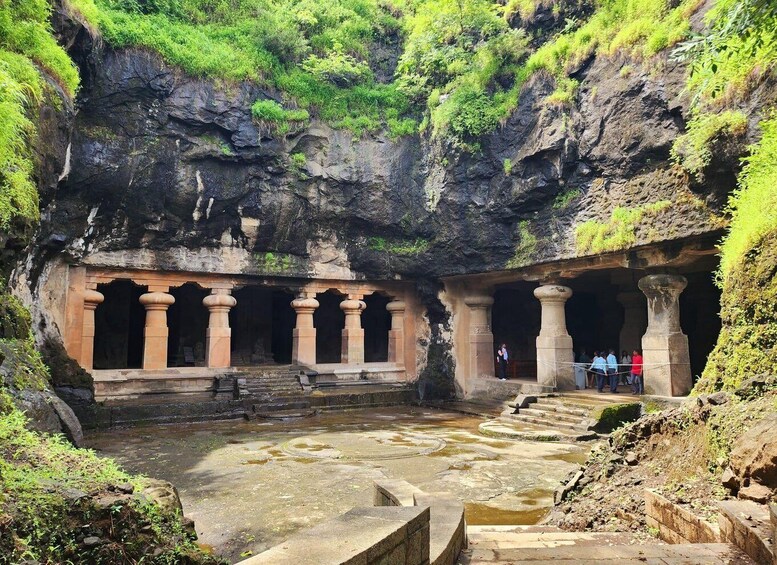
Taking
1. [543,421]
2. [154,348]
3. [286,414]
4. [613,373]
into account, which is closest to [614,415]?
[543,421]

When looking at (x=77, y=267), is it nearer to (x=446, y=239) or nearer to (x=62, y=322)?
(x=62, y=322)

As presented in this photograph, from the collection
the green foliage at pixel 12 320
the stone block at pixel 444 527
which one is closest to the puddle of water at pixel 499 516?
the stone block at pixel 444 527

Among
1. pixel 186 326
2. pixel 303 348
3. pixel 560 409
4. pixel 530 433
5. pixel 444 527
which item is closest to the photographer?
pixel 444 527

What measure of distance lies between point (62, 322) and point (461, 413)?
10.5 metres

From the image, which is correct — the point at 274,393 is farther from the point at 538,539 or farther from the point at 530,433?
the point at 538,539

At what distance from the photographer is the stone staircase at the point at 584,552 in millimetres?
3916

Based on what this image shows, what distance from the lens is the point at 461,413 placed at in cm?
1566

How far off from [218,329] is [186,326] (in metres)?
4.65

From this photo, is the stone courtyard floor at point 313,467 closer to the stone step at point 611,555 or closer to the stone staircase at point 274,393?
the stone staircase at point 274,393

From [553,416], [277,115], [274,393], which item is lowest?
[553,416]

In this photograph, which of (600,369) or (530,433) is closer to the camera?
(530,433)

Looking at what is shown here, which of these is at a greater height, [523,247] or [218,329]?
[523,247]

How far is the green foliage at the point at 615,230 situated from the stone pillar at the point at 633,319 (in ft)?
16.9

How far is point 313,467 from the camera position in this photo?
28.9 feet
